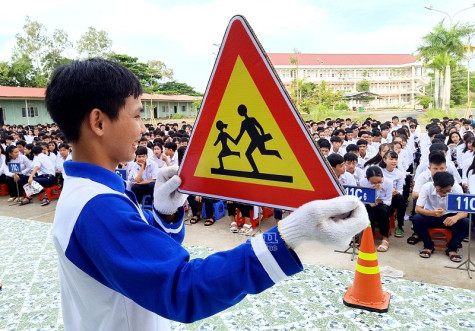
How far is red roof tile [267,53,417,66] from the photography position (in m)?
54.1

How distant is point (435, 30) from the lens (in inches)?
1011

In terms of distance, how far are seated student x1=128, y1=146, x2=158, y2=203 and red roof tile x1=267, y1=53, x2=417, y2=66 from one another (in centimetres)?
4880

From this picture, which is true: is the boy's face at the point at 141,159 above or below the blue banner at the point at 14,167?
above

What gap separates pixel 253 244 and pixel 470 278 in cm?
412

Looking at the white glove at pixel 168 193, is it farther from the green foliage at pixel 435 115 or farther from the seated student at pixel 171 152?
the green foliage at pixel 435 115

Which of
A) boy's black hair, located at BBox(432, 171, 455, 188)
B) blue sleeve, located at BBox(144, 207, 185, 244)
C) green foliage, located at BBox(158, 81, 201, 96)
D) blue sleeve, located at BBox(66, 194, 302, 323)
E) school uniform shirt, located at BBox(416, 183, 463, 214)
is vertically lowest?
school uniform shirt, located at BBox(416, 183, 463, 214)

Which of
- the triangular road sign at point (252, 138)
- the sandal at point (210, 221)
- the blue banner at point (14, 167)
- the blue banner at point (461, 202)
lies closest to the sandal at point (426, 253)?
the blue banner at point (461, 202)

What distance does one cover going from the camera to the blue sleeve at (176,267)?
30.3 inches

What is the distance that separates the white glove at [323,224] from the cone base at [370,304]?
9.27 ft

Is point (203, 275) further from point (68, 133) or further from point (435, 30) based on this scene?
point (435, 30)

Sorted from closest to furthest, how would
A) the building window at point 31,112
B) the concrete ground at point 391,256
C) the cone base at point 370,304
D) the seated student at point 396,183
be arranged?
1. the cone base at point 370,304
2. the concrete ground at point 391,256
3. the seated student at point 396,183
4. the building window at point 31,112

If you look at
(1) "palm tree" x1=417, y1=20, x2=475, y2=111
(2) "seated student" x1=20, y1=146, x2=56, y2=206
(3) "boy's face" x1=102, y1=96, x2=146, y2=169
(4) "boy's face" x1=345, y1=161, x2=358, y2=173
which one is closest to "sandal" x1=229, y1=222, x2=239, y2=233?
(4) "boy's face" x1=345, y1=161, x2=358, y2=173

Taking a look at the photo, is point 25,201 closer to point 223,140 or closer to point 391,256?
point 391,256

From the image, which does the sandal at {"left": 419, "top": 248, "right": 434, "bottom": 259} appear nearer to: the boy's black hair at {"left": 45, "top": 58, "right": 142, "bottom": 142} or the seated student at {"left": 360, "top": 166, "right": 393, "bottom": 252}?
the seated student at {"left": 360, "top": 166, "right": 393, "bottom": 252}
